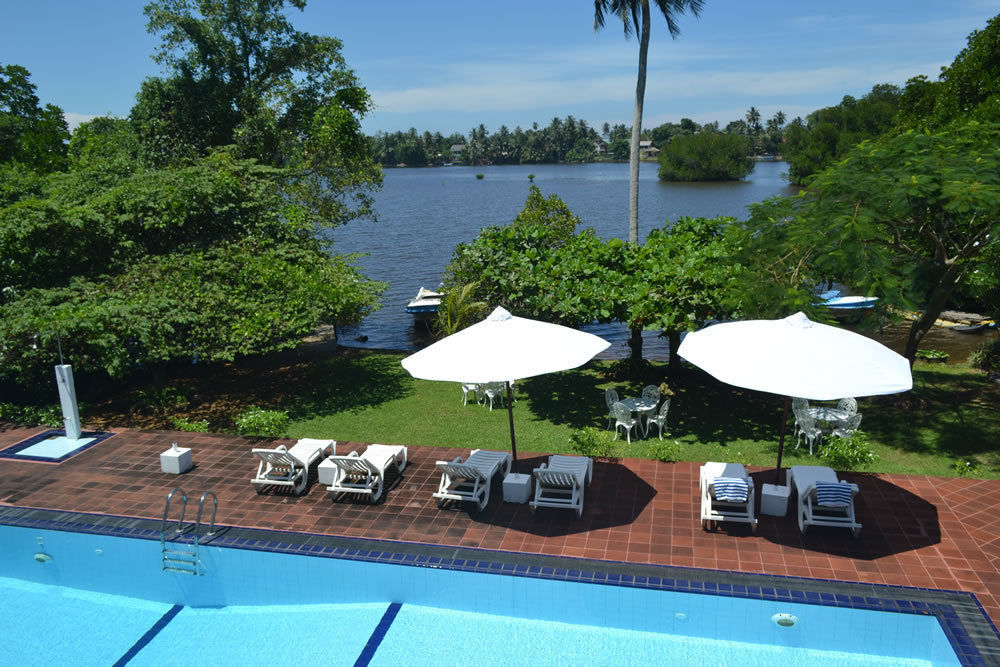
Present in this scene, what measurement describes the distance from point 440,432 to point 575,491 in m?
5.13

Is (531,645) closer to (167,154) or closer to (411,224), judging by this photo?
(167,154)

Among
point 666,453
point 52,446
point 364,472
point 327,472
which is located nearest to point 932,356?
point 666,453

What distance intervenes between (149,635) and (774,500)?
26.1 feet

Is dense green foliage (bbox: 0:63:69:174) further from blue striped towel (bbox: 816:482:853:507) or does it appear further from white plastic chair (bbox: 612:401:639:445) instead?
blue striped towel (bbox: 816:482:853:507)

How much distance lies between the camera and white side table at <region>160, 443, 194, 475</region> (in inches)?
442

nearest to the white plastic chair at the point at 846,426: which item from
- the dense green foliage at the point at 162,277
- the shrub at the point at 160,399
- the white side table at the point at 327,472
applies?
the white side table at the point at 327,472

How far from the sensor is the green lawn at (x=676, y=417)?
496 inches

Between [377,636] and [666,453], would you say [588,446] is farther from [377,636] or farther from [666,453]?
[377,636]

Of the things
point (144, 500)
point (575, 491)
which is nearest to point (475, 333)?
point (575, 491)

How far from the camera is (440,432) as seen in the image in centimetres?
1412

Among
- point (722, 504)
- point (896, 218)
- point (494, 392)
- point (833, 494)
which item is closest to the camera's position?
point (833, 494)

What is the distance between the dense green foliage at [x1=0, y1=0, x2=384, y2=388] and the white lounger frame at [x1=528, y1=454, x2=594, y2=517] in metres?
7.28

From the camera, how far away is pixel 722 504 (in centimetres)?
938

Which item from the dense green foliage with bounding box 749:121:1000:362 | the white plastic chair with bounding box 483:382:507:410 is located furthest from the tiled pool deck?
the white plastic chair with bounding box 483:382:507:410
